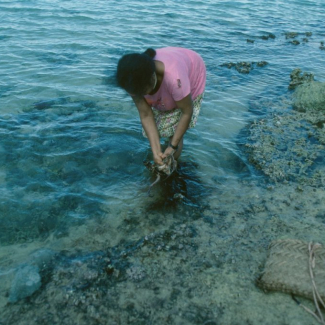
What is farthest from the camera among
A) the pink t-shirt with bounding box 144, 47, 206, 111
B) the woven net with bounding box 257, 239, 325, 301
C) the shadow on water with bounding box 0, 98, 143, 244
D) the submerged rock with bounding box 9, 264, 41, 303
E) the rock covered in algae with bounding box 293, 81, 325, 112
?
the rock covered in algae with bounding box 293, 81, 325, 112

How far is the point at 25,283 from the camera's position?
285 centimetres


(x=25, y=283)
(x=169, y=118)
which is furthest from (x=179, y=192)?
(x=25, y=283)

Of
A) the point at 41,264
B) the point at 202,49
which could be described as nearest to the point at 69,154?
the point at 41,264

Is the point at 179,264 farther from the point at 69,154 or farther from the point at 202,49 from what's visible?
the point at 202,49

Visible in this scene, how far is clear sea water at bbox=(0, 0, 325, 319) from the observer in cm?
372

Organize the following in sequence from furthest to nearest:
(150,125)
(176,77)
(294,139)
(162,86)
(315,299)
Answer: (294,139), (150,125), (162,86), (176,77), (315,299)

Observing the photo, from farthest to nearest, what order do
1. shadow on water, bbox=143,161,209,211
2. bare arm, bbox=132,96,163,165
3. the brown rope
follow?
shadow on water, bbox=143,161,209,211, bare arm, bbox=132,96,163,165, the brown rope

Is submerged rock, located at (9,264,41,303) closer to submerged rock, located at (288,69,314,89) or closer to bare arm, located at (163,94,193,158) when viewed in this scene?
bare arm, located at (163,94,193,158)

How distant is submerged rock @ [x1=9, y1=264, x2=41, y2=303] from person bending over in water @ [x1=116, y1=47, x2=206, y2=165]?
1.69 metres

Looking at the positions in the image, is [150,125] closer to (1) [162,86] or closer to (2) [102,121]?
(1) [162,86]

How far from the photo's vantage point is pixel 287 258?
9.12 feet

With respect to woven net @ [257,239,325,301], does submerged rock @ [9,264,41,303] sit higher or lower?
lower

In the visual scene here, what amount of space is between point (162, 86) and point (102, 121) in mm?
2708

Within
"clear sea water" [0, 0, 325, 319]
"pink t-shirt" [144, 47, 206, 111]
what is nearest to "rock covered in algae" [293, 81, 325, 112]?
"clear sea water" [0, 0, 325, 319]
